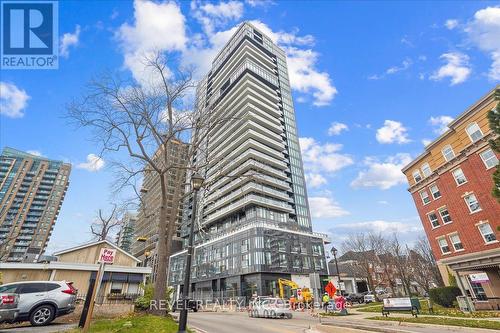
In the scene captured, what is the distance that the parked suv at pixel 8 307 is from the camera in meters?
9.23

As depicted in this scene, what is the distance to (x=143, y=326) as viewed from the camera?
30.0 feet

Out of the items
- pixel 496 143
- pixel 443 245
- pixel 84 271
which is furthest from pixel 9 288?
pixel 443 245

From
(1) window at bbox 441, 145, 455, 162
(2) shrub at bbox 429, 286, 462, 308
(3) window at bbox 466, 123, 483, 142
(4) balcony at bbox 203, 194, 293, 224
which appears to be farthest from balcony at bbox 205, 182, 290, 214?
(3) window at bbox 466, 123, 483, 142

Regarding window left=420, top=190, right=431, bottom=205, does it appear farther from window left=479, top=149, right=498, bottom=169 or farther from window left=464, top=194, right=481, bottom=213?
window left=479, top=149, right=498, bottom=169

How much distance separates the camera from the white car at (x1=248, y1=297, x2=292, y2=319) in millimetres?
Result: 21609

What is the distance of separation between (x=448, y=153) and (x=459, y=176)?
2.75 m

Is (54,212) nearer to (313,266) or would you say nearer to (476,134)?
(313,266)

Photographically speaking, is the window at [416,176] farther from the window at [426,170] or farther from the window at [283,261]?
the window at [283,261]

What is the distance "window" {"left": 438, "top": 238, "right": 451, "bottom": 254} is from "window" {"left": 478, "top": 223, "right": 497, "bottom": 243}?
4245mm

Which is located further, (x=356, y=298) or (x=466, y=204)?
(x=356, y=298)

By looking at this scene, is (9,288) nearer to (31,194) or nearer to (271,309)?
(271,309)

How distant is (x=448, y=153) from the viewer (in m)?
27.0

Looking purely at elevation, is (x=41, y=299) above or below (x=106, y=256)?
below

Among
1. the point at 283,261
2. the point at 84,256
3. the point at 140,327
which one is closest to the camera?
the point at 140,327
